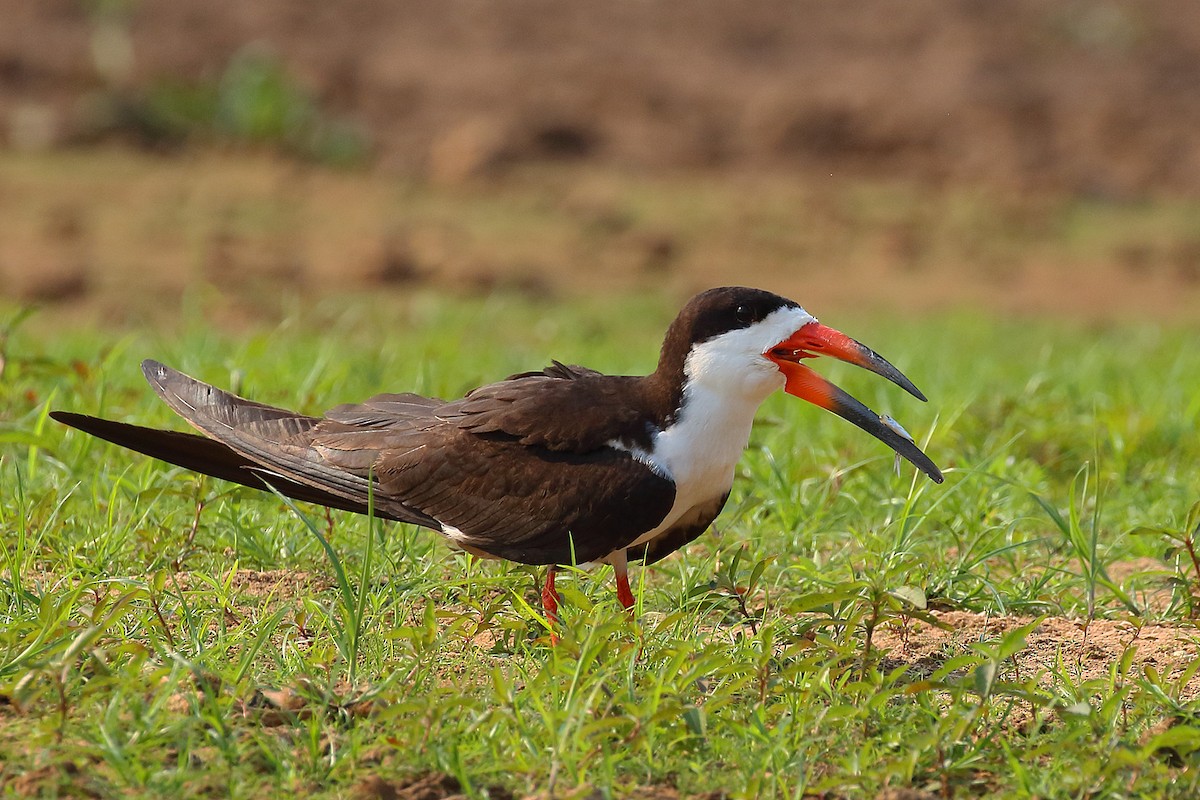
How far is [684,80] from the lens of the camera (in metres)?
16.0

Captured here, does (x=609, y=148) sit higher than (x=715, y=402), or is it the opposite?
(x=715, y=402)

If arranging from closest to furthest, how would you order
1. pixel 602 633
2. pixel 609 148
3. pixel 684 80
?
pixel 602 633 < pixel 609 148 < pixel 684 80

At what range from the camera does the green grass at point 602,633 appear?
312 centimetres

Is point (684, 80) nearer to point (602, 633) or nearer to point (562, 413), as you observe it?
point (562, 413)

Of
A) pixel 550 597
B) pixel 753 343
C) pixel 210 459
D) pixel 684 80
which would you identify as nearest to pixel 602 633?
pixel 550 597

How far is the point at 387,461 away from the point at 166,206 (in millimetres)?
8306

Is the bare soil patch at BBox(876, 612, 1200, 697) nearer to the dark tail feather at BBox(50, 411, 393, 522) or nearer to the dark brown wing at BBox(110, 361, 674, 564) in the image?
the dark brown wing at BBox(110, 361, 674, 564)

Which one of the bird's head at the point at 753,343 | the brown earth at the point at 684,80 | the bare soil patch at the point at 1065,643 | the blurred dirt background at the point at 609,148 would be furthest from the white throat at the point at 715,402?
the brown earth at the point at 684,80

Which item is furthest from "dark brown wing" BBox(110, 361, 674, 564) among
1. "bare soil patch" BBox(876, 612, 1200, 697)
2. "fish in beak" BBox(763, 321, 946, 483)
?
"bare soil patch" BBox(876, 612, 1200, 697)

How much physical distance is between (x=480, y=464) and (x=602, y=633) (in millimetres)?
795

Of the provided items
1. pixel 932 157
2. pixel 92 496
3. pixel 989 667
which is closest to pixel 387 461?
pixel 92 496

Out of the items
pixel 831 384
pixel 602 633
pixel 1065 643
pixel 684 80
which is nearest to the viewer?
pixel 602 633

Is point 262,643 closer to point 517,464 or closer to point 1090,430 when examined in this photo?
point 517,464

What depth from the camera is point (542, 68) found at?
15672mm
